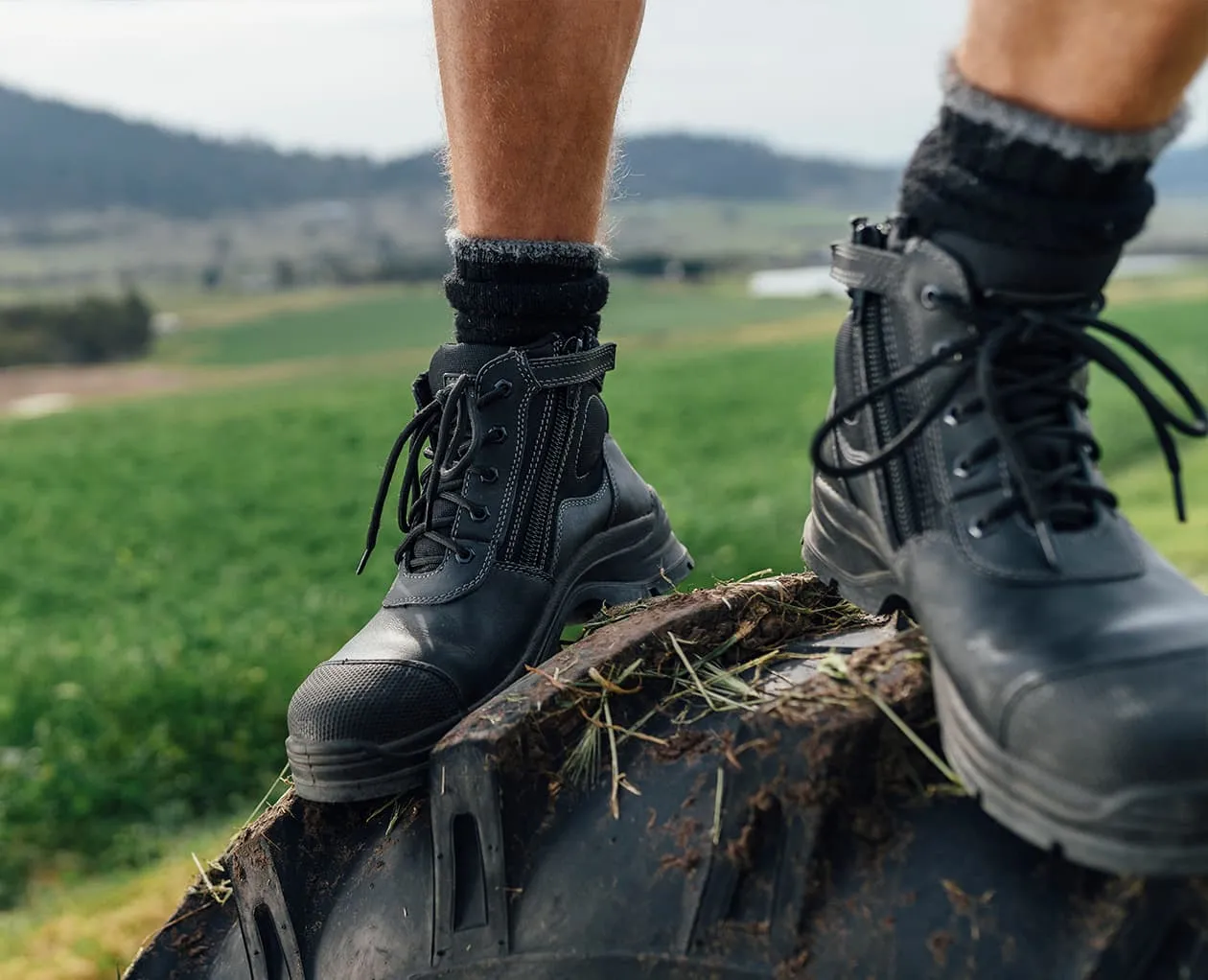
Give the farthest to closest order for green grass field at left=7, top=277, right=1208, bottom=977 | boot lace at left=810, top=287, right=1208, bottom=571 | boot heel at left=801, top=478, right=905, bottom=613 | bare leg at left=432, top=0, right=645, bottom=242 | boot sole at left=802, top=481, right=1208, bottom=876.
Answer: green grass field at left=7, top=277, right=1208, bottom=977
bare leg at left=432, top=0, right=645, bottom=242
boot heel at left=801, top=478, right=905, bottom=613
boot lace at left=810, top=287, right=1208, bottom=571
boot sole at left=802, top=481, right=1208, bottom=876

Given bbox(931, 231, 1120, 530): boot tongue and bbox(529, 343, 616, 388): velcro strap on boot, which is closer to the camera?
bbox(931, 231, 1120, 530): boot tongue

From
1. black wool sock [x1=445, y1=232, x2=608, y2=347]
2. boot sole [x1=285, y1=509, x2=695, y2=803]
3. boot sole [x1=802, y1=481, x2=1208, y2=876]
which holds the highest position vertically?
black wool sock [x1=445, y1=232, x2=608, y2=347]

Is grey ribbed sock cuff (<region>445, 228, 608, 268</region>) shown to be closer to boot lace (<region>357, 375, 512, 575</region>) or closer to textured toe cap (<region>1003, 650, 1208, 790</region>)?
boot lace (<region>357, 375, 512, 575</region>)

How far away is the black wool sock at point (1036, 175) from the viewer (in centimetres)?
132

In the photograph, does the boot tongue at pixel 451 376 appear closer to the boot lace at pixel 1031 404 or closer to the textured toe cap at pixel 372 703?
the textured toe cap at pixel 372 703

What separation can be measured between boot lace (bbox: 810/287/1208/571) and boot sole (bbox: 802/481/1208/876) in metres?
0.21

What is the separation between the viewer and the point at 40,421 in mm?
22844

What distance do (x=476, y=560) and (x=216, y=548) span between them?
9.56 metres

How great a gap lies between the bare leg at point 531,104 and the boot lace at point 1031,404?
29.2 inches

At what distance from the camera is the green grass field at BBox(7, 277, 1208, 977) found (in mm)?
5340

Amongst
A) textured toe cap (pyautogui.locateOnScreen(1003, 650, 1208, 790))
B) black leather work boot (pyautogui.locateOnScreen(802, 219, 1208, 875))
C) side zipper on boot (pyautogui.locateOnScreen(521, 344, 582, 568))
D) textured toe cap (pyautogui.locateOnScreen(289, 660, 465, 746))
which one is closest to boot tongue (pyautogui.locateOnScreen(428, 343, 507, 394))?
side zipper on boot (pyautogui.locateOnScreen(521, 344, 582, 568))

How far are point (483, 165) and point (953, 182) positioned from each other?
880mm

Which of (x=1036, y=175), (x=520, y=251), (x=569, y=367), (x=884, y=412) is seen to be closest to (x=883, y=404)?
(x=884, y=412)

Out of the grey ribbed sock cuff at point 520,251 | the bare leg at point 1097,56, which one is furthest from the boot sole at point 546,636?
the bare leg at point 1097,56
